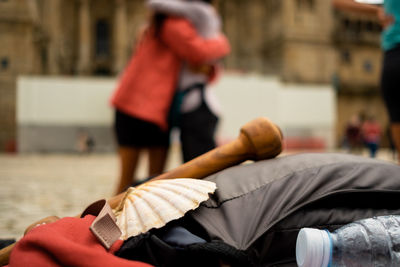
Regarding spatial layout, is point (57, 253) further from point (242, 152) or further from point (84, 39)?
point (84, 39)

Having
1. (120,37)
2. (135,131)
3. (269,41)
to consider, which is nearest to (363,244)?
(135,131)

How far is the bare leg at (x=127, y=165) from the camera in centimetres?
297

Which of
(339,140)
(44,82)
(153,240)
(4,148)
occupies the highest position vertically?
(153,240)

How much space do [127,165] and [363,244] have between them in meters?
2.01

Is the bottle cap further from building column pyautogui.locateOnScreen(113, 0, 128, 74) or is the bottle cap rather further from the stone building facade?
building column pyautogui.locateOnScreen(113, 0, 128, 74)

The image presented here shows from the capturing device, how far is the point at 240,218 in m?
1.36

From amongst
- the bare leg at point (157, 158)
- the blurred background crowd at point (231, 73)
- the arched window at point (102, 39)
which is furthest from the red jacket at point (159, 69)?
the arched window at point (102, 39)

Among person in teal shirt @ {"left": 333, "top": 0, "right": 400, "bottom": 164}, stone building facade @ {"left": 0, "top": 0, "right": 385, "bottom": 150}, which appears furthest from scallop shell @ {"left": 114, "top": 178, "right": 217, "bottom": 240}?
stone building facade @ {"left": 0, "top": 0, "right": 385, "bottom": 150}

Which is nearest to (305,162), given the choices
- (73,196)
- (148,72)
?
(148,72)

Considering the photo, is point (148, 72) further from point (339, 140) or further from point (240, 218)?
point (339, 140)

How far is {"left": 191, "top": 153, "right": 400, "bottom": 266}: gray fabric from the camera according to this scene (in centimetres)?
133

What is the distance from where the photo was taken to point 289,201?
1400mm

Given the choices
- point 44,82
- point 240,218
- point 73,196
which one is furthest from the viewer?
point 44,82

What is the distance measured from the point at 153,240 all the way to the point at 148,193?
22 cm
